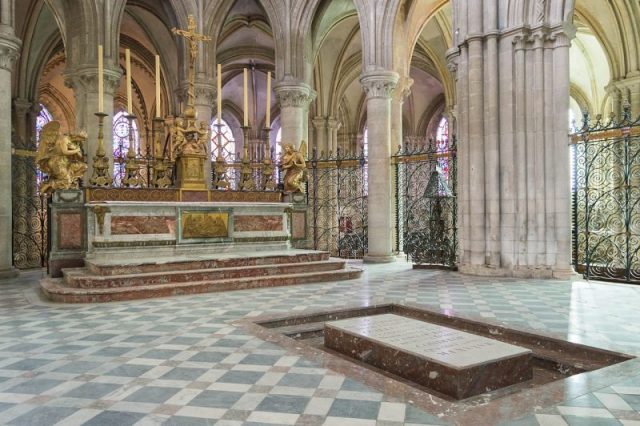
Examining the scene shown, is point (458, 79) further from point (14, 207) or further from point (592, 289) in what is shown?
point (14, 207)

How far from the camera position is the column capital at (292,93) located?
16656 millimetres

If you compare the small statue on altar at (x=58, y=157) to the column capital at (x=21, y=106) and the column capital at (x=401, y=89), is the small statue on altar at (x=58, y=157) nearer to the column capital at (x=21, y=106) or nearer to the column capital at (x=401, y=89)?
the column capital at (x=401, y=89)

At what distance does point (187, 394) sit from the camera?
3652 millimetres

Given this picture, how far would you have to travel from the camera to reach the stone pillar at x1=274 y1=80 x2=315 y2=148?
16688mm

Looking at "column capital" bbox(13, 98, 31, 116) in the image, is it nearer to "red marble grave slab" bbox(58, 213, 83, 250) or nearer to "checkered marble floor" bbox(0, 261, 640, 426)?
"red marble grave slab" bbox(58, 213, 83, 250)

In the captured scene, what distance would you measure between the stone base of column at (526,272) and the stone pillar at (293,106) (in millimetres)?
8115

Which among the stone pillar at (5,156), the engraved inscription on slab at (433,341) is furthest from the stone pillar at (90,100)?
the engraved inscription on slab at (433,341)

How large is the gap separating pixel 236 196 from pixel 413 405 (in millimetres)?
8313

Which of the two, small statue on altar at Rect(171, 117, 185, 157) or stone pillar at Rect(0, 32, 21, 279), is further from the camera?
stone pillar at Rect(0, 32, 21, 279)

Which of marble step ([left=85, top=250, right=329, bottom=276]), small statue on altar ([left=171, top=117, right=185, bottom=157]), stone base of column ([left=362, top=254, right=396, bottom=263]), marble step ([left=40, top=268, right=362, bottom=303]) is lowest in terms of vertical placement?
stone base of column ([left=362, top=254, right=396, bottom=263])

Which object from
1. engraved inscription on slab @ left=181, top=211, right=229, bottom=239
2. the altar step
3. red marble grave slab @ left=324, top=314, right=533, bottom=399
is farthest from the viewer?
engraved inscription on slab @ left=181, top=211, right=229, bottom=239

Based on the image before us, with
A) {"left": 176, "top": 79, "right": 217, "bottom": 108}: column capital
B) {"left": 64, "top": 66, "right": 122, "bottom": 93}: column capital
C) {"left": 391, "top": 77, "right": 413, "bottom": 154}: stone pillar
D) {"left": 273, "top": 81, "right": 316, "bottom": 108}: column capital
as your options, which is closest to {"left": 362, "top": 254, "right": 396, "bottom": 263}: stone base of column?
{"left": 391, "top": 77, "right": 413, "bottom": 154}: stone pillar

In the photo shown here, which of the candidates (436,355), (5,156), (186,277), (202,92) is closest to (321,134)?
(202,92)

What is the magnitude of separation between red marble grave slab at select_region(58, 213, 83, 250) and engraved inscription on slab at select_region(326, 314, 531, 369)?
689 cm
